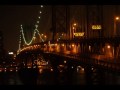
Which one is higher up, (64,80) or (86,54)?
(86,54)

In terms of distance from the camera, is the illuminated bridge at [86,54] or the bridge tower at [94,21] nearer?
the illuminated bridge at [86,54]

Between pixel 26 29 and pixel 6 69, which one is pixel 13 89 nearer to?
pixel 6 69

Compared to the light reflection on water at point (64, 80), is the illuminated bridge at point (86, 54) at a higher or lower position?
higher

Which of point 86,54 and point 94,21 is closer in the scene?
point 86,54

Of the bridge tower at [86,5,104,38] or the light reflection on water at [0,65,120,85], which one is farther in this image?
the bridge tower at [86,5,104,38]

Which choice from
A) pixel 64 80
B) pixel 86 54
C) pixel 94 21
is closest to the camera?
pixel 64 80

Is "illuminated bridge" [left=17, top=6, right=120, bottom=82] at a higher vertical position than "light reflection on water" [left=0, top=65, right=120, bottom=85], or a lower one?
higher

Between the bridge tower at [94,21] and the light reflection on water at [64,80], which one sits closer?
the light reflection on water at [64,80]

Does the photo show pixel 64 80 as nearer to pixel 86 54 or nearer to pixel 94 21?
pixel 86 54

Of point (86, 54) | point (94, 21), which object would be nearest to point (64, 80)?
point (86, 54)

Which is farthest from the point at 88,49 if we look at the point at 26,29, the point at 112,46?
the point at 26,29

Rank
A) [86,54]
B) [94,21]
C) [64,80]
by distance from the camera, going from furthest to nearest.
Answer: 1. [94,21]
2. [86,54]
3. [64,80]

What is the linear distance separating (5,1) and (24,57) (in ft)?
110

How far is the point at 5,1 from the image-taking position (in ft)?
15.8
